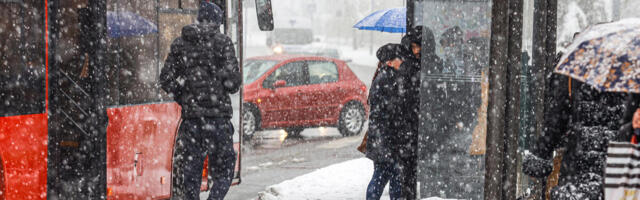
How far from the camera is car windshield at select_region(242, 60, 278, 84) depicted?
1357cm

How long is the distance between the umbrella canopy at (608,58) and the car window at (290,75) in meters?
9.78

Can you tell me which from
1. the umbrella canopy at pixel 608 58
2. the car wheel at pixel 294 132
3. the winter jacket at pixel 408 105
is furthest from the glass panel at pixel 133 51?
the car wheel at pixel 294 132

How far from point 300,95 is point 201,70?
7630mm

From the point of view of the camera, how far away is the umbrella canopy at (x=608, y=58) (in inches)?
140

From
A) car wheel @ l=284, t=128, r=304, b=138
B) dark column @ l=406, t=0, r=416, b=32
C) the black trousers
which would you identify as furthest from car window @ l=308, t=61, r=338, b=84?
the black trousers

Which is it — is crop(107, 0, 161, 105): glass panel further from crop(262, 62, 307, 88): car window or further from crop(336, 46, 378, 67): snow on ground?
crop(336, 46, 378, 67): snow on ground

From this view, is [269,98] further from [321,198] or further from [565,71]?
[565,71]

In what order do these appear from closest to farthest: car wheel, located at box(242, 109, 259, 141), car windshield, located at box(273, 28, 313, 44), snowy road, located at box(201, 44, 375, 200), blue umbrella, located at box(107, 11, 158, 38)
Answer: blue umbrella, located at box(107, 11, 158, 38)
snowy road, located at box(201, 44, 375, 200)
car wheel, located at box(242, 109, 259, 141)
car windshield, located at box(273, 28, 313, 44)

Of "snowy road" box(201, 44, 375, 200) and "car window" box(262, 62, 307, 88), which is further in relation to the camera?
"car window" box(262, 62, 307, 88)

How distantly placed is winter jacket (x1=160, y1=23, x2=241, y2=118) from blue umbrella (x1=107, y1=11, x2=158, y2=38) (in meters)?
0.72

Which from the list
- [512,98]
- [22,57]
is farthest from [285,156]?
[512,98]

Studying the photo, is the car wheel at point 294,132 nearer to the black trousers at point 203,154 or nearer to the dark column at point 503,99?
the black trousers at point 203,154

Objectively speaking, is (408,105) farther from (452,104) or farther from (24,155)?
(24,155)

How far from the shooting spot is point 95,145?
516cm
